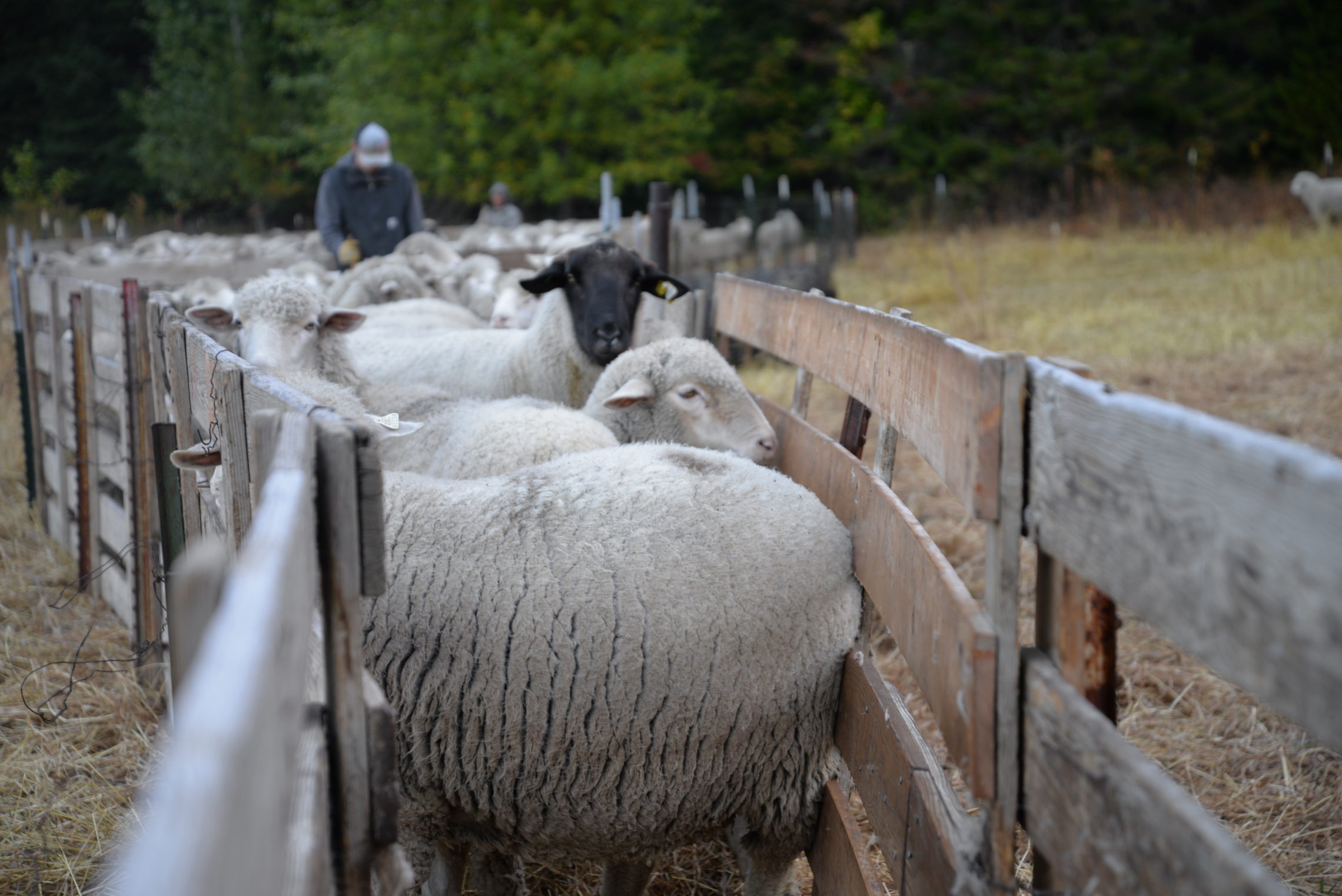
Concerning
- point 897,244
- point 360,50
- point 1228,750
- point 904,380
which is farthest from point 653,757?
point 360,50

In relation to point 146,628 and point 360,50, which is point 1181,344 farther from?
point 360,50

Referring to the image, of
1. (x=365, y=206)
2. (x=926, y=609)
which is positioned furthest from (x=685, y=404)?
(x=365, y=206)

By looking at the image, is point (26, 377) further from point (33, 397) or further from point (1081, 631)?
point (1081, 631)

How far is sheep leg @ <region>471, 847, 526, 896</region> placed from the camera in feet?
8.54

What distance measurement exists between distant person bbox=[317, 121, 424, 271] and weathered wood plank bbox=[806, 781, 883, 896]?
21.4ft

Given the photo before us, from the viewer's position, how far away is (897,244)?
65.8ft

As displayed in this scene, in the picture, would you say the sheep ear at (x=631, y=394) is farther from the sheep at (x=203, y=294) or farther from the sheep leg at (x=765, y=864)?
the sheep at (x=203, y=294)

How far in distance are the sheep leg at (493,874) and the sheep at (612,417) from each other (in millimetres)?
1065

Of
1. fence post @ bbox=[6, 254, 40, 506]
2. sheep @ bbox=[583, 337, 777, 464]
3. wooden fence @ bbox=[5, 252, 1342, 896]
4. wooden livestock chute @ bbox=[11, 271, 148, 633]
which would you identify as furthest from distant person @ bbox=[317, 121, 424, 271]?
wooden fence @ bbox=[5, 252, 1342, 896]

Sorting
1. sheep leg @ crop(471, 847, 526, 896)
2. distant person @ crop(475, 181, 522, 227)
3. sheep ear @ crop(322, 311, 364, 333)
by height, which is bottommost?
sheep leg @ crop(471, 847, 526, 896)

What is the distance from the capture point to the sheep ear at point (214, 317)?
4.46 meters

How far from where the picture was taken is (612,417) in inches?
144

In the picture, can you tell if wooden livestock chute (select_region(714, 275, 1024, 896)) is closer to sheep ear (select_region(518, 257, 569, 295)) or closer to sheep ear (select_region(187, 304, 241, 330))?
sheep ear (select_region(518, 257, 569, 295))

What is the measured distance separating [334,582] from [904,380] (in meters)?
1.17
